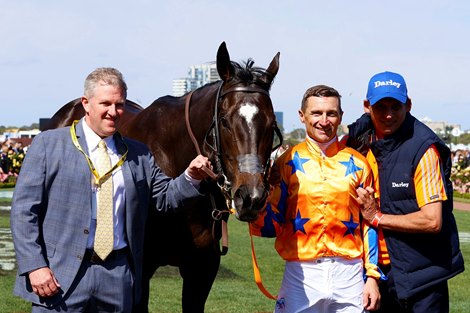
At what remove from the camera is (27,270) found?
10.3ft

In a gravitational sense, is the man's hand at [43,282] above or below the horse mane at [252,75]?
below

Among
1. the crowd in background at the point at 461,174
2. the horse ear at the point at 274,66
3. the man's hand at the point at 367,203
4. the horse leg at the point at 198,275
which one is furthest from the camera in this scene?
the crowd in background at the point at 461,174

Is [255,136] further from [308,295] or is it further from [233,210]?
[308,295]

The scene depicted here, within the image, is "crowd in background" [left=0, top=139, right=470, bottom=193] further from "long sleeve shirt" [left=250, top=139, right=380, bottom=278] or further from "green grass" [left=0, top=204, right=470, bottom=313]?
"long sleeve shirt" [left=250, top=139, right=380, bottom=278]

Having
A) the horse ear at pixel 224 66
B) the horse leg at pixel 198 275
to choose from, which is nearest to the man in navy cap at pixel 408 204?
the horse ear at pixel 224 66

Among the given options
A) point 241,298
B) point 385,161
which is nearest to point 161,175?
point 385,161

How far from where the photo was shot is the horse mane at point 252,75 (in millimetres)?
3773

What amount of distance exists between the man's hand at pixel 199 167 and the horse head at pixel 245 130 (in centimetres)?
7

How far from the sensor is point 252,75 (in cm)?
379

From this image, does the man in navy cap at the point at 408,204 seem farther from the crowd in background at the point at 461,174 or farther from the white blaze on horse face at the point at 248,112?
the crowd in background at the point at 461,174

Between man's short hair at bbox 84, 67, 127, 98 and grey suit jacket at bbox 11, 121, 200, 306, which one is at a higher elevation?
man's short hair at bbox 84, 67, 127, 98

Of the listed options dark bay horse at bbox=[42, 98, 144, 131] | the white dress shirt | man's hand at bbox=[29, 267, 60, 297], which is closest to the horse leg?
the white dress shirt

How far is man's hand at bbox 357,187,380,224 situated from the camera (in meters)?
3.58

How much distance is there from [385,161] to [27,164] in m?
1.75
